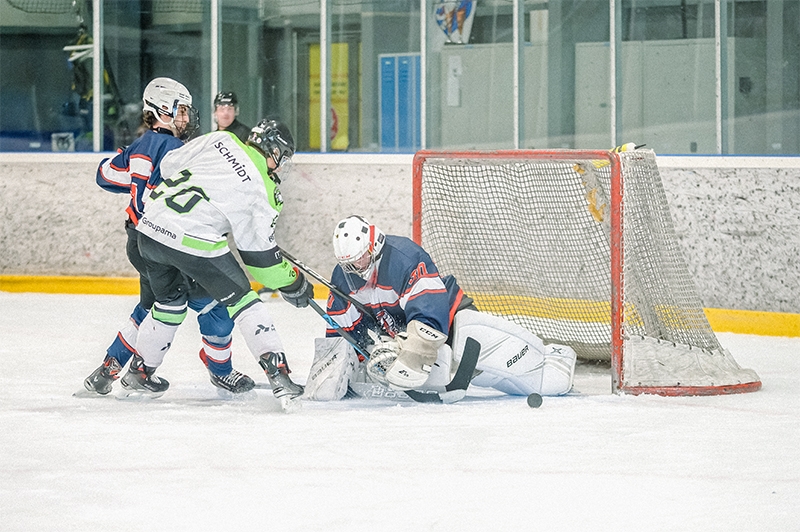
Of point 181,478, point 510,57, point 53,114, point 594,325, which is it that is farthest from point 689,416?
point 53,114

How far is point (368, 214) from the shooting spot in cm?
714

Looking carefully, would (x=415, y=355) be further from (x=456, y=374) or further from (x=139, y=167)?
(x=139, y=167)

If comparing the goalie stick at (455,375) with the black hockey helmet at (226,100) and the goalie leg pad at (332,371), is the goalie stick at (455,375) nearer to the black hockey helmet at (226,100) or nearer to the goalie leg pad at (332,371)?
the goalie leg pad at (332,371)

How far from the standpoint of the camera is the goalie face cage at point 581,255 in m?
4.28

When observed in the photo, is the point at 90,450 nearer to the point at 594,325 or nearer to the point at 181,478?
the point at 181,478

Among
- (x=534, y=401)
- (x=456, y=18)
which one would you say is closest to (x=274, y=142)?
(x=534, y=401)

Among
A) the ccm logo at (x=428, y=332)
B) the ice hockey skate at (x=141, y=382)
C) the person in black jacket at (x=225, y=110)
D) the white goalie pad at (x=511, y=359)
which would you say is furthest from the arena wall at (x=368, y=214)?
the ice hockey skate at (x=141, y=382)

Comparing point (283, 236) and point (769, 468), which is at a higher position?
point (283, 236)

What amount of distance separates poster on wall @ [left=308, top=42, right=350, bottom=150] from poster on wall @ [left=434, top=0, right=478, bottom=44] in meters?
0.64

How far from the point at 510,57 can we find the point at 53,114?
305cm

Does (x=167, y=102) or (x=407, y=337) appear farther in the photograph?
(x=167, y=102)

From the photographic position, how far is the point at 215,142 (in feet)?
12.8

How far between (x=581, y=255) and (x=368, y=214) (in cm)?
208

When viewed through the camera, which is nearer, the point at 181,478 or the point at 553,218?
the point at 181,478
